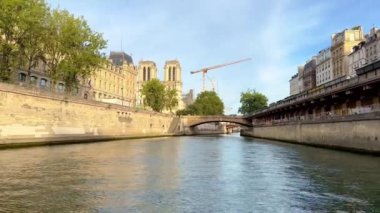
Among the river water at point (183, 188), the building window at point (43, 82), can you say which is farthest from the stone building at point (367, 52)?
the river water at point (183, 188)

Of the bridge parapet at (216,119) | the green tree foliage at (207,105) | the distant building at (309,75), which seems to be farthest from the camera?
the green tree foliage at (207,105)

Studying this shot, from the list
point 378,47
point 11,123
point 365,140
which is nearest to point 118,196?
point 365,140

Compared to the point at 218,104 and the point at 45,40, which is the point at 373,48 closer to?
the point at 45,40

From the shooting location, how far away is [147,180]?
18734 millimetres

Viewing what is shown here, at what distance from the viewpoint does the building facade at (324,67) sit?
117 meters

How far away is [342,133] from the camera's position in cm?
4191

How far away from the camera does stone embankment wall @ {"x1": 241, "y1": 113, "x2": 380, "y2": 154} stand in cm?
3454

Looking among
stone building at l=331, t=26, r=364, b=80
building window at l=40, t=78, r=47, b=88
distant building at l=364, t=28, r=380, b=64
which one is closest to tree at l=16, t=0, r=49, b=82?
building window at l=40, t=78, r=47, b=88

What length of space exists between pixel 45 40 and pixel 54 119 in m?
10.2

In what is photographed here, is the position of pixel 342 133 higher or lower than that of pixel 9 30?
lower

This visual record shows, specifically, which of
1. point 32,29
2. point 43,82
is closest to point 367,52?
point 43,82

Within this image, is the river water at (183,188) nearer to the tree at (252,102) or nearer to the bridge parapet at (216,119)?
the bridge parapet at (216,119)

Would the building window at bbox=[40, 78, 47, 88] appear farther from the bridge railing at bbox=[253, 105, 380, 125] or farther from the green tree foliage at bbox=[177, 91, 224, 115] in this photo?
the green tree foliage at bbox=[177, 91, 224, 115]

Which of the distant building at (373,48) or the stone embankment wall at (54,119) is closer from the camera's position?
the stone embankment wall at (54,119)
